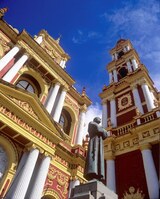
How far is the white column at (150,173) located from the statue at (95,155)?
5982 mm

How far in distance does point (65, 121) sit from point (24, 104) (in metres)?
6.56

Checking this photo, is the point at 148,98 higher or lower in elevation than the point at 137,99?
lower

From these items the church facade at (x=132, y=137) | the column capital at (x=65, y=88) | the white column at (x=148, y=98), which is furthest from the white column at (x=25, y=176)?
the white column at (x=148, y=98)

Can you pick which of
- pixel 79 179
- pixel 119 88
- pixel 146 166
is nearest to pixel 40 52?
pixel 119 88

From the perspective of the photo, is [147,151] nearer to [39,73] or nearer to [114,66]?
[39,73]

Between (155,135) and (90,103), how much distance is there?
8.32 meters

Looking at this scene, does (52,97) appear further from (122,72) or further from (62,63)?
(122,72)

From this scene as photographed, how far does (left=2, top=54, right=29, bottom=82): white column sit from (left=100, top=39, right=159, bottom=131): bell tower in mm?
8333

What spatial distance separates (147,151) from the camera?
11633 mm

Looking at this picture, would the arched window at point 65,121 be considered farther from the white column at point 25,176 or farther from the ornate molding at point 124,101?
the white column at point 25,176

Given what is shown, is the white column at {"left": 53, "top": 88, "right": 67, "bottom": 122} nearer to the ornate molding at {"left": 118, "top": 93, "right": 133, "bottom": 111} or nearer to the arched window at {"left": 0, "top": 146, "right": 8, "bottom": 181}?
the arched window at {"left": 0, "top": 146, "right": 8, "bottom": 181}

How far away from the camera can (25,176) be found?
8.63 m

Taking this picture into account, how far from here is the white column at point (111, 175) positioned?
12.0 meters

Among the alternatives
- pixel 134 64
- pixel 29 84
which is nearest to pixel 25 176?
pixel 29 84
